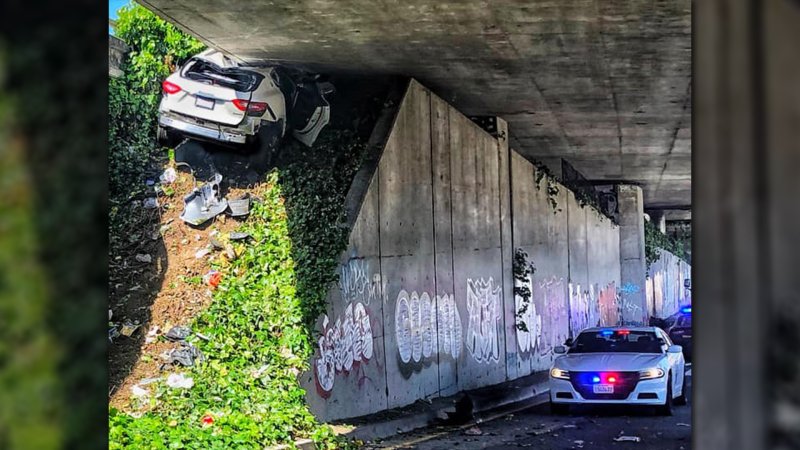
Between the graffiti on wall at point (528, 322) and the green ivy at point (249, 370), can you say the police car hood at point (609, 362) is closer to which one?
the green ivy at point (249, 370)

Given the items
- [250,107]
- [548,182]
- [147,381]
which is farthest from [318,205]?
[548,182]

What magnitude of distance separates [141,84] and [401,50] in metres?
6.79

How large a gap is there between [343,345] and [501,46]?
6245mm

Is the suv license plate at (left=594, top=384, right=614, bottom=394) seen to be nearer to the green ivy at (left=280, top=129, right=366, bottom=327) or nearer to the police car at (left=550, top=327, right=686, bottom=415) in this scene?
the police car at (left=550, top=327, right=686, bottom=415)

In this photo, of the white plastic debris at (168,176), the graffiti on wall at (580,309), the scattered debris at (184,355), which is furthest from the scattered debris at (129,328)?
the graffiti on wall at (580,309)

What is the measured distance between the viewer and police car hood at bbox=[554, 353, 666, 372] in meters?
16.9

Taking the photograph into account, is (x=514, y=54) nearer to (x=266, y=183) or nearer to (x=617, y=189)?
(x=266, y=183)

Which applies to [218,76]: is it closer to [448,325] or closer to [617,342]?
[448,325]

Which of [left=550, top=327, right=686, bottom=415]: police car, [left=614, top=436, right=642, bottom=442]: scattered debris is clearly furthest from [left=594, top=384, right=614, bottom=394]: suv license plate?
[left=614, top=436, right=642, bottom=442]: scattered debris

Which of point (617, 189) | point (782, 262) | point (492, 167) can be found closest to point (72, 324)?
point (782, 262)

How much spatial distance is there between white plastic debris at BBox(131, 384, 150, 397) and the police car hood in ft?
24.5

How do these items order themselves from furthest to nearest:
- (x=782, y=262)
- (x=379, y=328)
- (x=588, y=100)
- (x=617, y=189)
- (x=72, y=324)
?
(x=617, y=189) < (x=588, y=100) < (x=379, y=328) < (x=782, y=262) < (x=72, y=324)

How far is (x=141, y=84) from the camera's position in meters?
21.5

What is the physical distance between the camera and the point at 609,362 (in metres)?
17.1
